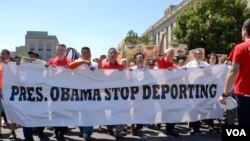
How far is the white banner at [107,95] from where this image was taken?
7.83 meters

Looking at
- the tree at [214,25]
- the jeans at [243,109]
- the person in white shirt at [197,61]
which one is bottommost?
the jeans at [243,109]

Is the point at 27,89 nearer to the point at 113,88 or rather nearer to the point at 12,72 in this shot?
the point at 12,72

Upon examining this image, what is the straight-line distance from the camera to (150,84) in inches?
341

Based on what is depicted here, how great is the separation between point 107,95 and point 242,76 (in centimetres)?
386

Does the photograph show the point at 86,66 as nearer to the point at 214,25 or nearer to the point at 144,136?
the point at 144,136

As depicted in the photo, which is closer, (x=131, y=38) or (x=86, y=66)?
(x=86, y=66)

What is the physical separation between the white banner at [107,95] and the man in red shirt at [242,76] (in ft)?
12.0

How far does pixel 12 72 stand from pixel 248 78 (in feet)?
15.1

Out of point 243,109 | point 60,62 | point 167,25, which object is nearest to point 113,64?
point 60,62

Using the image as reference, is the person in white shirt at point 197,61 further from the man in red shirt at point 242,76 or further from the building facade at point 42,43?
the building facade at point 42,43

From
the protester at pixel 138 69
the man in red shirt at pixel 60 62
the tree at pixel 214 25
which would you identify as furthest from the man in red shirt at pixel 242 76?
the tree at pixel 214 25

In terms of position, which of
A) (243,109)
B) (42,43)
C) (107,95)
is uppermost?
(42,43)

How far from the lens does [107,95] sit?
8.37 m

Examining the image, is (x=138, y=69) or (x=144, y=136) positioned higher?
(x=138, y=69)
